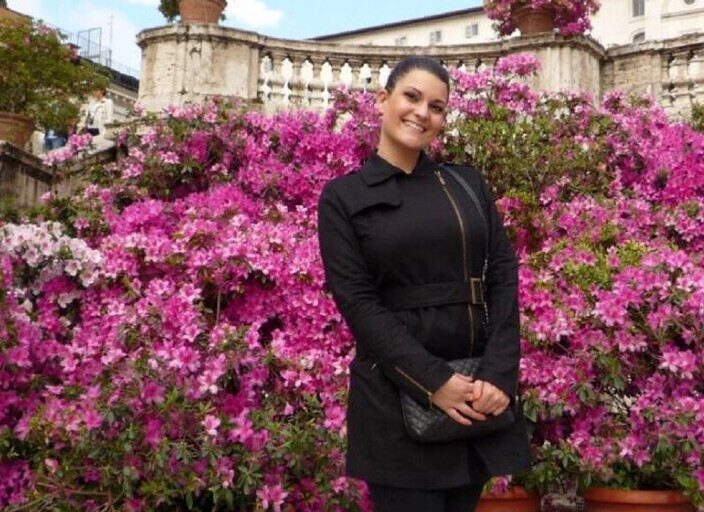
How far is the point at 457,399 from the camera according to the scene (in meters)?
2.04

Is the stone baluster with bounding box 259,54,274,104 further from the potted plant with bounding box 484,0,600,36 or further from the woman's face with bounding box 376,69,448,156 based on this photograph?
the woman's face with bounding box 376,69,448,156

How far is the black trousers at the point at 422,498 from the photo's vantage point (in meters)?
2.09

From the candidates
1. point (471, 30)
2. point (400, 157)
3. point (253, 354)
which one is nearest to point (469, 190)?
point (400, 157)

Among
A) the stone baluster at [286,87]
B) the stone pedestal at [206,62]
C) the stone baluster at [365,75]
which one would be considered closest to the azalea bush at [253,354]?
the stone pedestal at [206,62]

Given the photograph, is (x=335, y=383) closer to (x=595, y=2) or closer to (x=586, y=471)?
(x=586, y=471)

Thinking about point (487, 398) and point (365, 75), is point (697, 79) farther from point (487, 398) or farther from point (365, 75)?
point (487, 398)

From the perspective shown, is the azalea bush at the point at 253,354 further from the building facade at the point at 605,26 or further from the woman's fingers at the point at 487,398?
the building facade at the point at 605,26

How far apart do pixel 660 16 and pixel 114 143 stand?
4781 cm

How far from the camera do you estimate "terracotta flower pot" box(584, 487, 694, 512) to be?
11.6 feet

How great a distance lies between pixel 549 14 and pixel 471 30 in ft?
171

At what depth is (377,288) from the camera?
86.8 inches

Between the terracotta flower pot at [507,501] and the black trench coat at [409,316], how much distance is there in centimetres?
154

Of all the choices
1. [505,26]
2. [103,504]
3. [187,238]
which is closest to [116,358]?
[103,504]

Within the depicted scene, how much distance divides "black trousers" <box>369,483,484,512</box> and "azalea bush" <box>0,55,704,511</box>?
130 centimetres
